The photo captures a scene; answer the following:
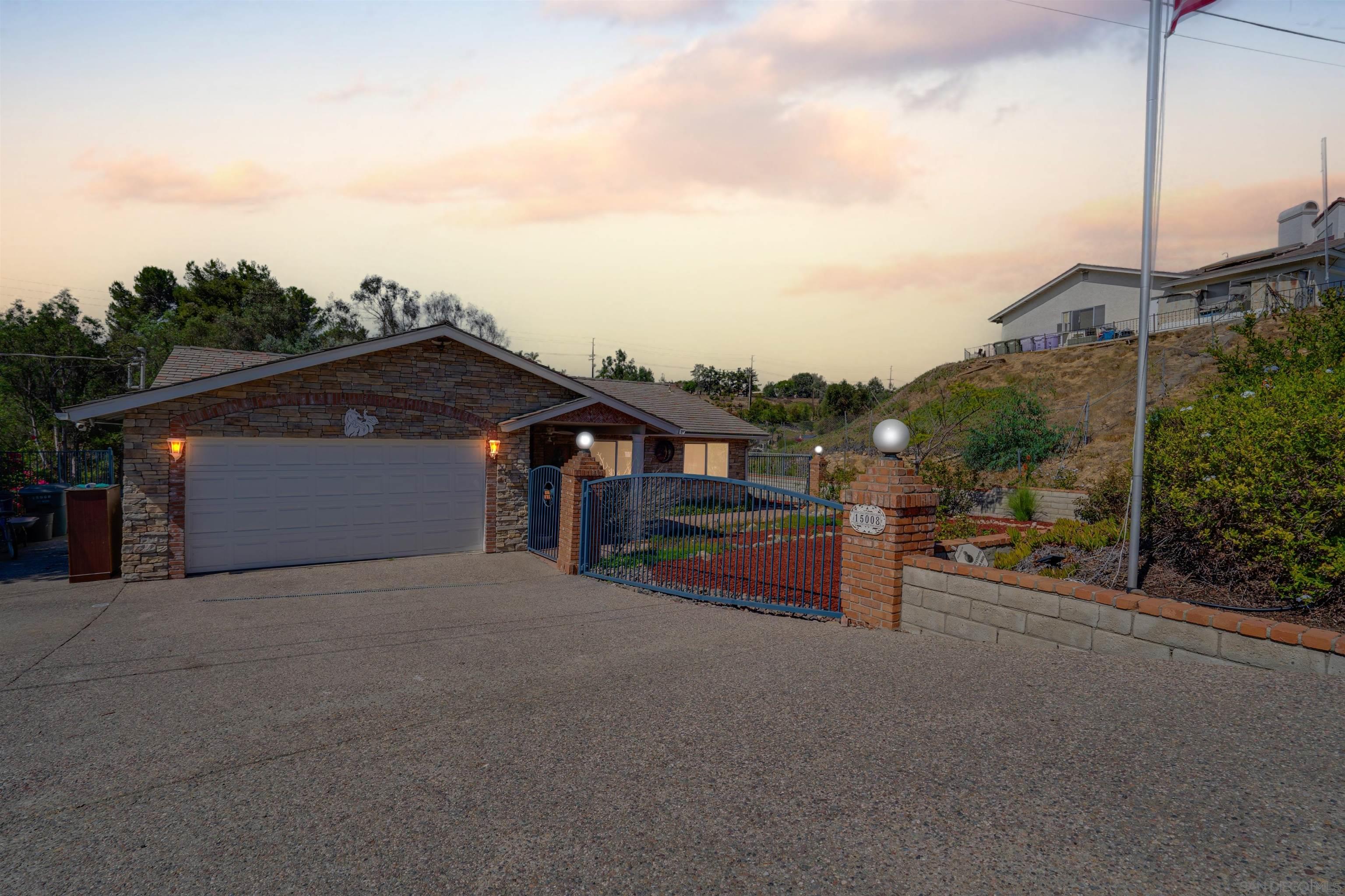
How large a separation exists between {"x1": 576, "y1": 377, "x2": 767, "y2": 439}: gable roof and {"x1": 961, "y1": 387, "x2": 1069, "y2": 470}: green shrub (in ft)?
23.4

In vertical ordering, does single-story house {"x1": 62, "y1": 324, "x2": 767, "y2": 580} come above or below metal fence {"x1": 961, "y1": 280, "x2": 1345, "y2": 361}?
below

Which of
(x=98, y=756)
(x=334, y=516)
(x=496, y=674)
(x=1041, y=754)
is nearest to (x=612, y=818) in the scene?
(x=1041, y=754)

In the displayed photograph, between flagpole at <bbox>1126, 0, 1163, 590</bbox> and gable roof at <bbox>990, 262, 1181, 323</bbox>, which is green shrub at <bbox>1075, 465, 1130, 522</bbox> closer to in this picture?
flagpole at <bbox>1126, 0, 1163, 590</bbox>

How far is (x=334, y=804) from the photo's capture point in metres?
3.66

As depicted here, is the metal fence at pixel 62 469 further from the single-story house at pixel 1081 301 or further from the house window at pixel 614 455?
the single-story house at pixel 1081 301

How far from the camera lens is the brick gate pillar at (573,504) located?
10977 millimetres

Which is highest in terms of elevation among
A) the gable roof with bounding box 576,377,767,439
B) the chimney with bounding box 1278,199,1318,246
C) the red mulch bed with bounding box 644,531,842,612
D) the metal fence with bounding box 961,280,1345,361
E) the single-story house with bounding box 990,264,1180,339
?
the chimney with bounding box 1278,199,1318,246

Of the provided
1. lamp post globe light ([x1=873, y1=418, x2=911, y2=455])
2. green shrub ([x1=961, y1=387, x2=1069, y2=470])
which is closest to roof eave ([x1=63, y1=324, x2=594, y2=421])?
lamp post globe light ([x1=873, y1=418, x2=911, y2=455])

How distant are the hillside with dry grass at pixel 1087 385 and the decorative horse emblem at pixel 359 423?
1807 cm

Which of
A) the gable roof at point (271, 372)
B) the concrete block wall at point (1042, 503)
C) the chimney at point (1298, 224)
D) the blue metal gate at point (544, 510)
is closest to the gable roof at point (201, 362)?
the gable roof at point (271, 372)

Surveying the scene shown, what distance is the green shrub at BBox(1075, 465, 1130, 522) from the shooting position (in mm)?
11078

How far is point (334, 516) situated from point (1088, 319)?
136 feet

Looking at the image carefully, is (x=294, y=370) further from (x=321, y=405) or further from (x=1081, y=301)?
(x=1081, y=301)

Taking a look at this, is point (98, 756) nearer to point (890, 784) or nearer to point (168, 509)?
point (890, 784)
